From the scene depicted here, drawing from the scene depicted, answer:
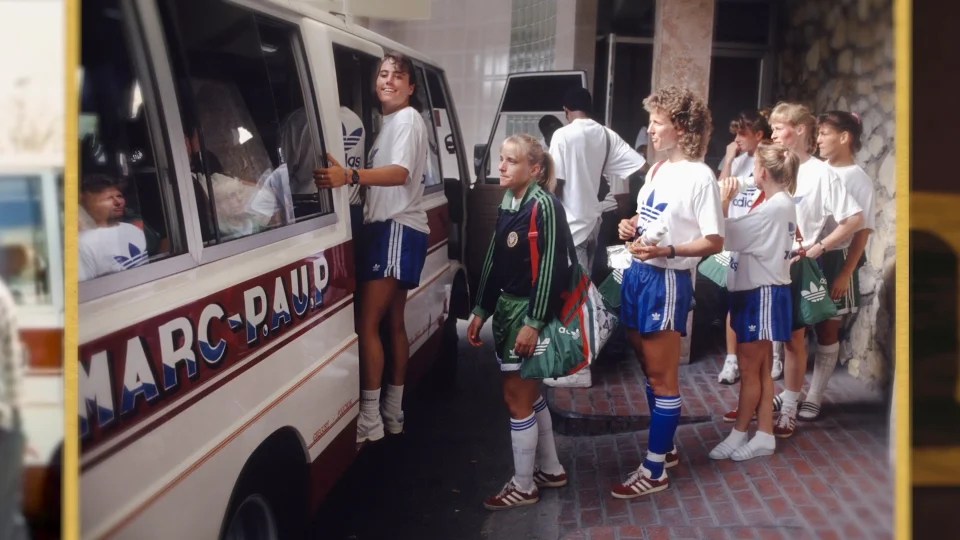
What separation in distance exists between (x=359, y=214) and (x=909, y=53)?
1.15 metres

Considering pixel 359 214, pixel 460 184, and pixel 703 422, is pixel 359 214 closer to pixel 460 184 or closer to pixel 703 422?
pixel 460 184

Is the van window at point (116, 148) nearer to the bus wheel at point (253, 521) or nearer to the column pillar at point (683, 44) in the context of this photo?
the bus wheel at point (253, 521)

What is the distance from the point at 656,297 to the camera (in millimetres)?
1625

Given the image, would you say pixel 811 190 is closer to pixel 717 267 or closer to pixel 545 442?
pixel 717 267

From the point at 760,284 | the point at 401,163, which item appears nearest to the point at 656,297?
the point at 760,284

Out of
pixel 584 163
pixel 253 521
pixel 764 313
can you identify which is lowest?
pixel 253 521

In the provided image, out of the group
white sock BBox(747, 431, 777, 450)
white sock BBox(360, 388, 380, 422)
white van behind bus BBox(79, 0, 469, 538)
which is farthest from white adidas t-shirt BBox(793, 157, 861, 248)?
white sock BBox(360, 388, 380, 422)

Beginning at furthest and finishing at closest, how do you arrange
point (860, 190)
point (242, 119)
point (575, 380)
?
point (575, 380) < point (860, 190) < point (242, 119)

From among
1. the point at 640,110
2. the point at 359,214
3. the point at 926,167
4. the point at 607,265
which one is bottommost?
the point at 607,265

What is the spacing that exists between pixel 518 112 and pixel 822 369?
0.85m

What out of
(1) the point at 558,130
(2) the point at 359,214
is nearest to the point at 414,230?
(2) the point at 359,214

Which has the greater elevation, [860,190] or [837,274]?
[860,190]

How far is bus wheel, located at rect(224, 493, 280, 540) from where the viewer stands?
1.27 metres

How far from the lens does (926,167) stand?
56.4 inches
